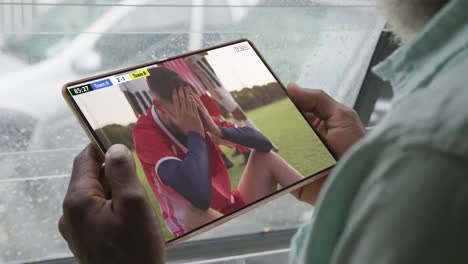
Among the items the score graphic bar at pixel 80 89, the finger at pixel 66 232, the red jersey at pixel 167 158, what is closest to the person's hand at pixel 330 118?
the red jersey at pixel 167 158

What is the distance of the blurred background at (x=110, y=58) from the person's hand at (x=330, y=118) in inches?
18.1

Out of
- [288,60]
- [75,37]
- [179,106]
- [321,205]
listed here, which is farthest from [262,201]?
[288,60]

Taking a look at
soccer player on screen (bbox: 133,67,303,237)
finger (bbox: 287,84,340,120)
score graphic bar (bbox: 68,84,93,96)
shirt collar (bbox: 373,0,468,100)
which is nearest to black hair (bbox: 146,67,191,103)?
soccer player on screen (bbox: 133,67,303,237)

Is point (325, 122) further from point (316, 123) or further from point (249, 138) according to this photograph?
point (249, 138)

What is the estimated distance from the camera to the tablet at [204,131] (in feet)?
2.97

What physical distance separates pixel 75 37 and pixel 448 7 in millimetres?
1077

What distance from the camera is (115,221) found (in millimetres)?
717

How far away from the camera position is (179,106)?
38.8 inches

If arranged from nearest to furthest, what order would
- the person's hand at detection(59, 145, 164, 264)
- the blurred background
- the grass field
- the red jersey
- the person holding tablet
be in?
the person holding tablet < the person's hand at detection(59, 145, 164, 264) < the red jersey < the grass field < the blurred background

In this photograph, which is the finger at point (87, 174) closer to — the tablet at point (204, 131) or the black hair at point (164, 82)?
the tablet at point (204, 131)

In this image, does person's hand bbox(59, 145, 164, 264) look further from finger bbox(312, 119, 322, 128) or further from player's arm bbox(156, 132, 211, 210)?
finger bbox(312, 119, 322, 128)

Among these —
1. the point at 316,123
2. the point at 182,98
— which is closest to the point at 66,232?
the point at 182,98

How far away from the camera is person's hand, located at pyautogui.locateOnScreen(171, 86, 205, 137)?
0.96 metres

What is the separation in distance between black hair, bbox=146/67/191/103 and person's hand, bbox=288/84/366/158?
0.22 metres
